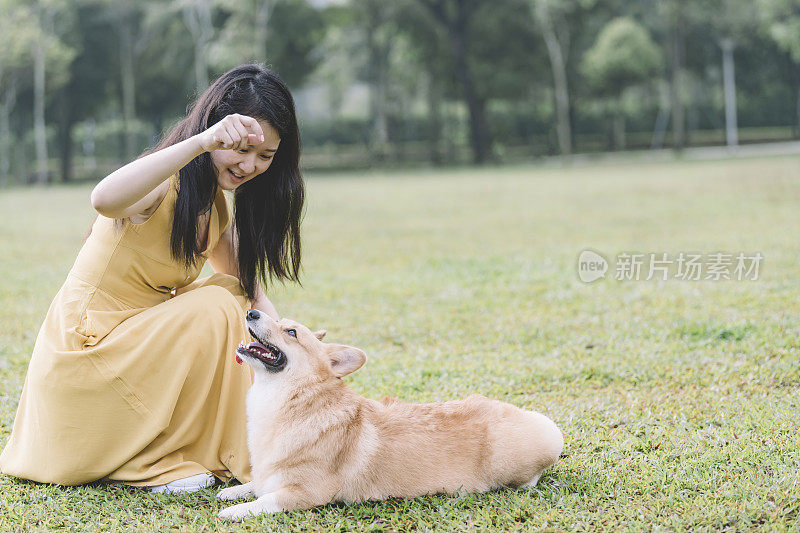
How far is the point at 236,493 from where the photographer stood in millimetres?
3242

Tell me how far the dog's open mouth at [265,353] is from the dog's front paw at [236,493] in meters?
0.51

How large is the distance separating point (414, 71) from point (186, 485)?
38.4 meters

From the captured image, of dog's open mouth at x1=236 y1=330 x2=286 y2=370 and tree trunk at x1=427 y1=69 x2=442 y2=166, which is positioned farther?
tree trunk at x1=427 y1=69 x2=442 y2=166

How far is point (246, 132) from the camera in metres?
2.98

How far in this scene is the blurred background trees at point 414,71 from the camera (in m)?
35.4

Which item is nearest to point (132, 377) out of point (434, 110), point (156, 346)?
point (156, 346)

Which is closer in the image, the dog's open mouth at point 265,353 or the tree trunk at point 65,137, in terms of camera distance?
the dog's open mouth at point 265,353

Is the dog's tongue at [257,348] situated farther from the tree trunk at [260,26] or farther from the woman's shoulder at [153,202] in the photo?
the tree trunk at [260,26]

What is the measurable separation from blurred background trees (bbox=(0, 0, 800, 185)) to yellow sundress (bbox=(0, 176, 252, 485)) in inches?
1259

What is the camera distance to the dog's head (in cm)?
315

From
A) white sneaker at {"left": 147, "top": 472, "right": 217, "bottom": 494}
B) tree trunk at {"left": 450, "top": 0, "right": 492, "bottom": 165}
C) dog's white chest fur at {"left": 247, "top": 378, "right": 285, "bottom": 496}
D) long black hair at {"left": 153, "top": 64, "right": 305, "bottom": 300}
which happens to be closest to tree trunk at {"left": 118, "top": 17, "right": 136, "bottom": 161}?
tree trunk at {"left": 450, "top": 0, "right": 492, "bottom": 165}

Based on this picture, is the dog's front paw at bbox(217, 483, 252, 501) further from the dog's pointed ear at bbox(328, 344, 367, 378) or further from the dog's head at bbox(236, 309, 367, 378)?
the dog's pointed ear at bbox(328, 344, 367, 378)

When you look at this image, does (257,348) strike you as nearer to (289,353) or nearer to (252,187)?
(289,353)

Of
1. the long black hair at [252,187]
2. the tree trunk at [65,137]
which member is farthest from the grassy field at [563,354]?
the tree trunk at [65,137]
